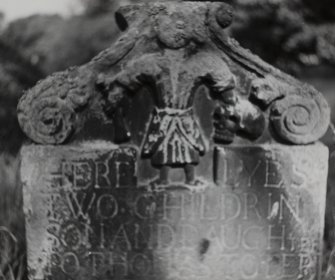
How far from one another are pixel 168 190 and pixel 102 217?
1.00ft

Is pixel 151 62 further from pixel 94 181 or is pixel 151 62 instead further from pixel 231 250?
pixel 231 250

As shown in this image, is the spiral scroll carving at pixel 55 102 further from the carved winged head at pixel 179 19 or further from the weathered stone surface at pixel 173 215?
the carved winged head at pixel 179 19

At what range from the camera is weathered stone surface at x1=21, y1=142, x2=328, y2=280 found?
2.04 metres

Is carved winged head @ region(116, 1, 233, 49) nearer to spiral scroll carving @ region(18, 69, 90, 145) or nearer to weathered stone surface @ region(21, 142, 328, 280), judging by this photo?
spiral scroll carving @ region(18, 69, 90, 145)

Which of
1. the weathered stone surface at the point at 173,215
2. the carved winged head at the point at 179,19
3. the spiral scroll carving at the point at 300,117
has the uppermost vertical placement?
the carved winged head at the point at 179,19

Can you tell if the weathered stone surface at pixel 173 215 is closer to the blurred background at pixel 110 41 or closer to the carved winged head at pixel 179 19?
the carved winged head at pixel 179 19

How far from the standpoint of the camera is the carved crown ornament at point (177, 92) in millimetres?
1971

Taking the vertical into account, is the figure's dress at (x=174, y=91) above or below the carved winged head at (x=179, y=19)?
below

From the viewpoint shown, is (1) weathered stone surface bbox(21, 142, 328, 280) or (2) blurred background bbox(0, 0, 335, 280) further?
(2) blurred background bbox(0, 0, 335, 280)

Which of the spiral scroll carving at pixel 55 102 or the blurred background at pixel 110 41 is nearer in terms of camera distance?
the spiral scroll carving at pixel 55 102

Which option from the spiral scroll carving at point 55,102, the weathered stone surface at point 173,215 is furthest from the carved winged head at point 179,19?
the weathered stone surface at point 173,215

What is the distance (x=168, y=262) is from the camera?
212cm

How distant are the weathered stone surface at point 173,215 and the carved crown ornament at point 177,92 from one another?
89mm

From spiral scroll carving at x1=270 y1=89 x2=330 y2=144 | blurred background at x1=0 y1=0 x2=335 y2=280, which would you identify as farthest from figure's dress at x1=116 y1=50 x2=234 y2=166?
blurred background at x1=0 y1=0 x2=335 y2=280
